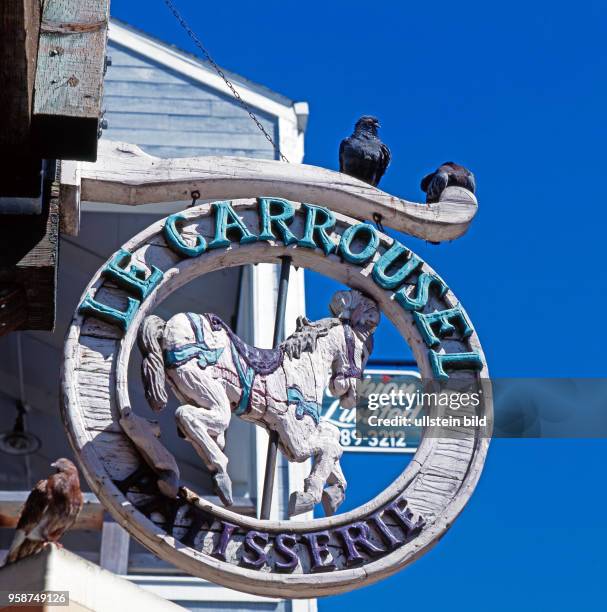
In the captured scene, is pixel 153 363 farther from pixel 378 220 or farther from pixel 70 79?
pixel 378 220

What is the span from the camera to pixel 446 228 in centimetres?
992

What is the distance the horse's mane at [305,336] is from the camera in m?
9.09

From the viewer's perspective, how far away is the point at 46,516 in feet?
27.3

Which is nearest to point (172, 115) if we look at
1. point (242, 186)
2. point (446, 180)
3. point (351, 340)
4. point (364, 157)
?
point (364, 157)

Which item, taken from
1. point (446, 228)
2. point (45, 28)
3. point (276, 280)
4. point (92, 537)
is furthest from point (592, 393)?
point (92, 537)

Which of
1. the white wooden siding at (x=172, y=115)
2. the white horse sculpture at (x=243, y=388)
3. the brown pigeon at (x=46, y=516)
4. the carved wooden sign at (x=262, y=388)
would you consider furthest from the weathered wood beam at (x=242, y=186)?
the white wooden siding at (x=172, y=115)

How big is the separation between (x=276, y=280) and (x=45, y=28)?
725 centimetres

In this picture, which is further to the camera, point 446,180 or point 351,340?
point 446,180

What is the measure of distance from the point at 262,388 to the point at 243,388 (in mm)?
114

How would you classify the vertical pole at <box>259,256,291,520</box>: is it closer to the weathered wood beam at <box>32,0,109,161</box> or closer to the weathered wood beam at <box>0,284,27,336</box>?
the weathered wood beam at <box>0,284,27,336</box>

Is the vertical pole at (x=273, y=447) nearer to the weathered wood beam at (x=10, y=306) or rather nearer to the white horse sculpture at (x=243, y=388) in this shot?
the white horse sculpture at (x=243, y=388)

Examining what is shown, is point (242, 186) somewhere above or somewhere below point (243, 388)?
above

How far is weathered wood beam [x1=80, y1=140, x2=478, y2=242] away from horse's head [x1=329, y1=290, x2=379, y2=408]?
560 mm

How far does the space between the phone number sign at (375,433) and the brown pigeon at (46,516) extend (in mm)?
9179
